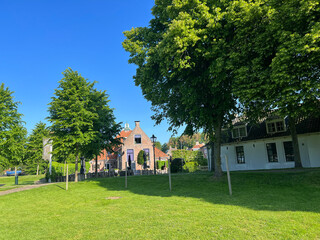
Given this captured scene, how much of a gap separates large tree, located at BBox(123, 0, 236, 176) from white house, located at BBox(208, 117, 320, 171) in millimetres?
6093

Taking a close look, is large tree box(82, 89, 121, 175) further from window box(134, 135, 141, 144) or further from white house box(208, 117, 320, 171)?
window box(134, 135, 141, 144)

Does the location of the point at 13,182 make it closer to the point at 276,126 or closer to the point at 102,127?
the point at 102,127

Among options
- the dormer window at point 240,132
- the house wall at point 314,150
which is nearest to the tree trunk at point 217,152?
the house wall at point 314,150

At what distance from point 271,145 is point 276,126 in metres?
2.16

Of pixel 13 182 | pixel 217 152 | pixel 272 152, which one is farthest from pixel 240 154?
pixel 13 182

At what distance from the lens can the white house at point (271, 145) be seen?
65.8 ft

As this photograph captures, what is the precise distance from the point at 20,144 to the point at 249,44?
22.1 m

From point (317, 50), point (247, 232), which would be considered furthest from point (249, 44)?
point (247, 232)

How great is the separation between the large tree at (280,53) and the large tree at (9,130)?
20.4m

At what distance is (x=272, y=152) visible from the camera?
76.0 ft

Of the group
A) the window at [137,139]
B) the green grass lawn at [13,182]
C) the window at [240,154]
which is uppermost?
the window at [137,139]

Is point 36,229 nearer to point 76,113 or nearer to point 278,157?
point 76,113

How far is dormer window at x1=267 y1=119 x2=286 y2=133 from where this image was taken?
2263 cm

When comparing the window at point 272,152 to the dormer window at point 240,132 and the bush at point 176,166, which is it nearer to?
the dormer window at point 240,132
